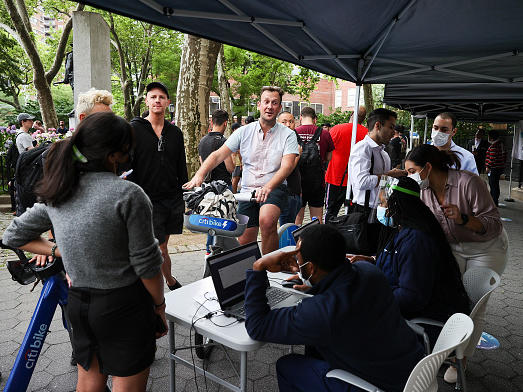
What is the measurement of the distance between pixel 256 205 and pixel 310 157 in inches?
96.8

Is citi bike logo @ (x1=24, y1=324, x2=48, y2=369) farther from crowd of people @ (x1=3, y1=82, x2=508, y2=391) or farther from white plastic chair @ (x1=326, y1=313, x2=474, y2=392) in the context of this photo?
white plastic chair @ (x1=326, y1=313, x2=474, y2=392)

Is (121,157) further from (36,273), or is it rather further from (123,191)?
(36,273)

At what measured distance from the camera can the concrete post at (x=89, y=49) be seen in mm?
5363

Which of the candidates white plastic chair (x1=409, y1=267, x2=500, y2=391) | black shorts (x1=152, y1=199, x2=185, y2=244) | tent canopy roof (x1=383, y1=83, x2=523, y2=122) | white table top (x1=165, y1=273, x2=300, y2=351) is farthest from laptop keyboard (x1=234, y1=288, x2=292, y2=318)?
tent canopy roof (x1=383, y1=83, x2=523, y2=122)

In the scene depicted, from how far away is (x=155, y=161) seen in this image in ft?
12.2

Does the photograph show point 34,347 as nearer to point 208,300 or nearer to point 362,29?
point 208,300

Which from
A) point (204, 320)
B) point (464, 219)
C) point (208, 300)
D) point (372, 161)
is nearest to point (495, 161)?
point (372, 161)

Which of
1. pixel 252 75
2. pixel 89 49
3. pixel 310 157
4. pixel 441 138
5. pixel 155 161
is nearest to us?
pixel 155 161

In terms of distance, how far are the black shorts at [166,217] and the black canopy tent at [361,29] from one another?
1.69m

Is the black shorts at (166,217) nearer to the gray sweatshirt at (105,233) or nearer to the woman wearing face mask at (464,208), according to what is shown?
the gray sweatshirt at (105,233)

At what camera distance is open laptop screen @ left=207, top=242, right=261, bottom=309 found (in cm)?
215

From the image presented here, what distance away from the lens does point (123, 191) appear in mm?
1581

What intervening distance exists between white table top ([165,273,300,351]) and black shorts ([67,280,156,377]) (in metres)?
0.33

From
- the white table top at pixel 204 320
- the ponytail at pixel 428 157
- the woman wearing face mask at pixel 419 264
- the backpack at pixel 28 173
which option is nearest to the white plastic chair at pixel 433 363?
the woman wearing face mask at pixel 419 264
